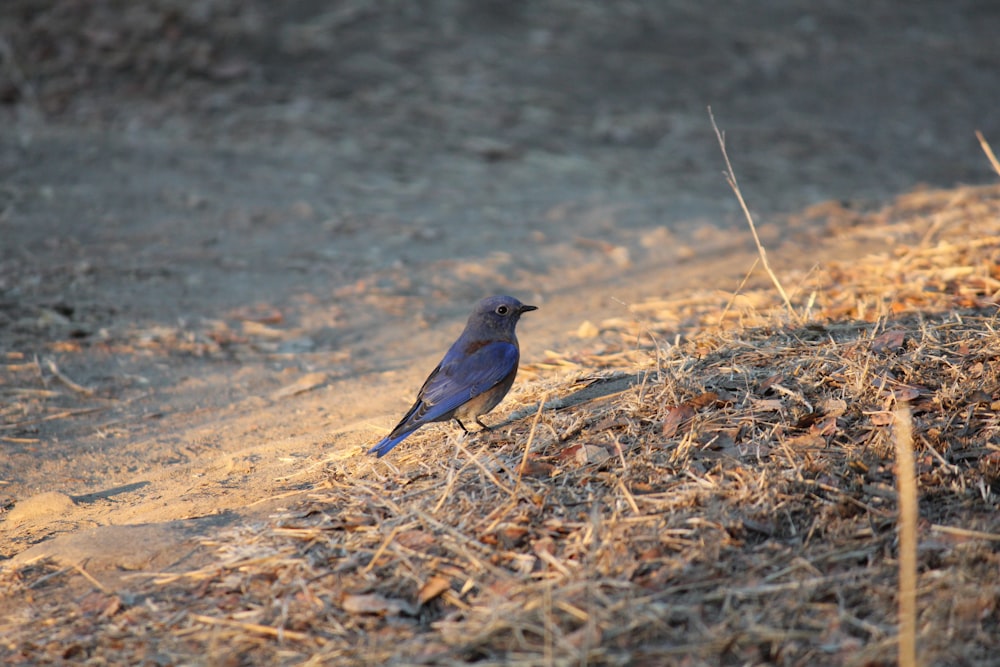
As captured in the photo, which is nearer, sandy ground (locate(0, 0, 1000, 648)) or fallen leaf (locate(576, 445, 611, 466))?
fallen leaf (locate(576, 445, 611, 466))

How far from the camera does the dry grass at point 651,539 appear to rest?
2.85 metres

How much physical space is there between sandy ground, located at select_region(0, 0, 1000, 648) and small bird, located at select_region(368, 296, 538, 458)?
0.95ft

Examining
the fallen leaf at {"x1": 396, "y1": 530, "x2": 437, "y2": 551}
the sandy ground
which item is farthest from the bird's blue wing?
the fallen leaf at {"x1": 396, "y1": 530, "x2": 437, "y2": 551}

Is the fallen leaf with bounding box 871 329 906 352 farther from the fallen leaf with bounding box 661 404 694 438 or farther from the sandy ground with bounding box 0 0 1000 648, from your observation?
the sandy ground with bounding box 0 0 1000 648

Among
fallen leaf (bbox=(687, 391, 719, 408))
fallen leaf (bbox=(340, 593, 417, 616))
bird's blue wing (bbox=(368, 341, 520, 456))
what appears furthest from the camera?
bird's blue wing (bbox=(368, 341, 520, 456))

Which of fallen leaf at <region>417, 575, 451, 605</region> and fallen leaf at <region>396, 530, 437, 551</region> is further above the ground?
fallen leaf at <region>396, 530, 437, 551</region>

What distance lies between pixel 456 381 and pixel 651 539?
1445 mm

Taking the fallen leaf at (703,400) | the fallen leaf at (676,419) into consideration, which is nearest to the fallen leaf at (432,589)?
the fallen leaf at (676,419)

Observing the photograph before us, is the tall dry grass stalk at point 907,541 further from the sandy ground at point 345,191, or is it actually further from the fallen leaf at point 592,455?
the sandy ground at point 345,191

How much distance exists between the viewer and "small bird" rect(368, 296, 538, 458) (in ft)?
13.9

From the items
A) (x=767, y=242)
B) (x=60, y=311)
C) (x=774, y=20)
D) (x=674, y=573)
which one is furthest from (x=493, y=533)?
(x=774, y=20)

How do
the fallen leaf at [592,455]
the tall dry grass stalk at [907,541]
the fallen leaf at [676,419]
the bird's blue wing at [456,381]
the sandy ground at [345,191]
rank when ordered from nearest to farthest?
the tall dry grass stalk at [907,541] < the fallen leaf at [592,455] < the fallen leaf at [676,419] < the bird's blue wing at [456,381] < the sandy ground at [345,191]

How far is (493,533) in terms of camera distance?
340 cm

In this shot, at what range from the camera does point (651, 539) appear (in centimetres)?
324
